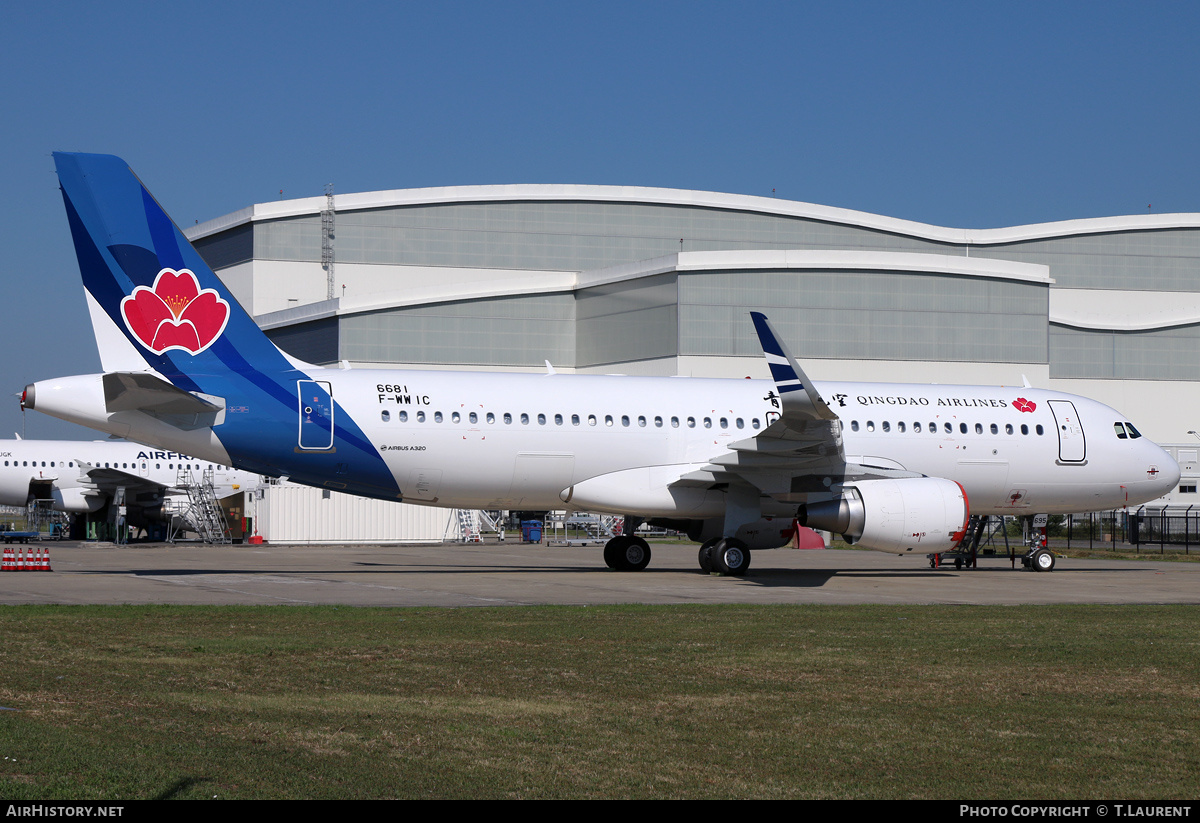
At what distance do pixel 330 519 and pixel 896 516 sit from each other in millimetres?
26309

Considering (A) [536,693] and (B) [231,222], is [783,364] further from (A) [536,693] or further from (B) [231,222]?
(B) [231,222]

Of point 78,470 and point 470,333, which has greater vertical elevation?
point 470,333

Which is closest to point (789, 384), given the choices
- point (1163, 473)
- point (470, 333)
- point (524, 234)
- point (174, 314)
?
point (174, 314)

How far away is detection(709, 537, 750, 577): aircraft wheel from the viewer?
22.3 meters

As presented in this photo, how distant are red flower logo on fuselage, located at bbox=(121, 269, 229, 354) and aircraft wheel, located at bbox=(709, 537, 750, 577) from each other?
9.72m

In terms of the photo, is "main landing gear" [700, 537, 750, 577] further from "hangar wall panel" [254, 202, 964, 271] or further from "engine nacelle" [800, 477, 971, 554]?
"hangar wall panel" [254, 202, 964, 271]

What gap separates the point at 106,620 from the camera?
42.3 ft

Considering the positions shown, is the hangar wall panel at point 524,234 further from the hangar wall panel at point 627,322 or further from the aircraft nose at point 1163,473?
the aircraft nose at point 1163,473

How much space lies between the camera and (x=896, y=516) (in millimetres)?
20859

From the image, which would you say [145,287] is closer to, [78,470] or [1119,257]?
[78,470]

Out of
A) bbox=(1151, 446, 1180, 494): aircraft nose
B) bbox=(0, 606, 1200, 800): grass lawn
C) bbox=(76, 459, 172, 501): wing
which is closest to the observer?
bbox=(0, 606, 1200, 800): grass lawn

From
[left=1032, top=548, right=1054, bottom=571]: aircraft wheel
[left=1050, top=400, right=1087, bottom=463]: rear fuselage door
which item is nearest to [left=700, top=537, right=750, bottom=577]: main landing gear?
[left=1050, top=400, right=1087, bottom=463]: rear fuselage door

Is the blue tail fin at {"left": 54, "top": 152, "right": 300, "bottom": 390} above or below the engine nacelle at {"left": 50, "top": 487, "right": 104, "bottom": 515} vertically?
above
